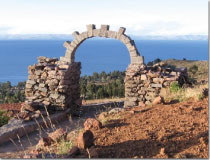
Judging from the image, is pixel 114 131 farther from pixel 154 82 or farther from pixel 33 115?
pixel 154 82

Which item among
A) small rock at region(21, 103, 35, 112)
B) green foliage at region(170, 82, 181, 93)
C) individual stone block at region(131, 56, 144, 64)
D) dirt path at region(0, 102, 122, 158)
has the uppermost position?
individual stone block at region(131, 56, 144, 64)

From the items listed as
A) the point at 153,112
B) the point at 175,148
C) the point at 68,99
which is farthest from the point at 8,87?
the point at 175,148

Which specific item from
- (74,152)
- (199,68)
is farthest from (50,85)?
(199,68)

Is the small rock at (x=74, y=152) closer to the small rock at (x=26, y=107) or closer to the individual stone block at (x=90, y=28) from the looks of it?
the small rock at (x=26, y=107)

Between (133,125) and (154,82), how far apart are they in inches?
207

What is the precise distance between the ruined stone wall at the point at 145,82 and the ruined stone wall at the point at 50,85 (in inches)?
87.4

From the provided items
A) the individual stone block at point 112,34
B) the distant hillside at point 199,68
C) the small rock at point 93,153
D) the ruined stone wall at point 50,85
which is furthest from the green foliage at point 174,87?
the distant hillside at point 199,68

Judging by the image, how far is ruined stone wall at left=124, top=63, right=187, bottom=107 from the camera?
11.5m

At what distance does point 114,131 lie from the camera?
6242 millimetres

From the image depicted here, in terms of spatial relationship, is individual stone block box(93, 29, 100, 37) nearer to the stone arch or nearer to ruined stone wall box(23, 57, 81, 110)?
the stone arch

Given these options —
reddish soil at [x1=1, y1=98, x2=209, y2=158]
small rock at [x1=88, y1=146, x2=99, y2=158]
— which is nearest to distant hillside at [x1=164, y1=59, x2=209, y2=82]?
reddish soil at [x1=1, y1=98, x2=209, y2=158]

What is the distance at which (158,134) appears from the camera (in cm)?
566

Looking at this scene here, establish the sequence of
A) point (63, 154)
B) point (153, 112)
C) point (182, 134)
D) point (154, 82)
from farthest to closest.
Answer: point (154, 82), point (153, 112), point (182, 134), point (63, 154)

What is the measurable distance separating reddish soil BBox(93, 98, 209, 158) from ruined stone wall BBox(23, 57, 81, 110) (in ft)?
14.8
